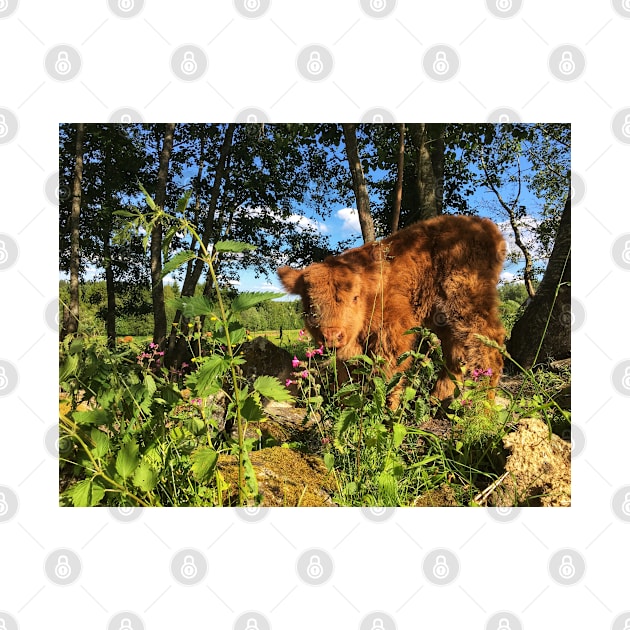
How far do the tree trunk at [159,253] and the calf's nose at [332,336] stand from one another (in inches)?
44.0

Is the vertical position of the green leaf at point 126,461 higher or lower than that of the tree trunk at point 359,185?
lower

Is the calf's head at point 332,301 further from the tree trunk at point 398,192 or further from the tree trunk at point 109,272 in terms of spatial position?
the tree trunk at point 109,272

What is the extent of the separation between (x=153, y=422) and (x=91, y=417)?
0.31 meters

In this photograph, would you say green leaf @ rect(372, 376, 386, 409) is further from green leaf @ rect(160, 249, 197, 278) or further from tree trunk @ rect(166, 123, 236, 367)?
tree trunk @ rect(166, 123, 236, 367)

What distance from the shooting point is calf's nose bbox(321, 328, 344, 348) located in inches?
121

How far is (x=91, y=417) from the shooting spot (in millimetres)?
1785

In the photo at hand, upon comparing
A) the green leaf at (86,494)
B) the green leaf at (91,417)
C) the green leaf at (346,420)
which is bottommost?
the green leaf at (86,494)

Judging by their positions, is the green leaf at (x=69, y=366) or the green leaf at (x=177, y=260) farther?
the green leaf at (x=69, y=366)

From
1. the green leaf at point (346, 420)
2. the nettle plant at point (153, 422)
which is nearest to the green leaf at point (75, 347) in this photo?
the nettle plant at point (153, 422)

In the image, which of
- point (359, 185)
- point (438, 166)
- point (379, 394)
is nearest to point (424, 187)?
point (438, 166)

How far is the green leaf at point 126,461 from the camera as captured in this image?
1747 millimetres
